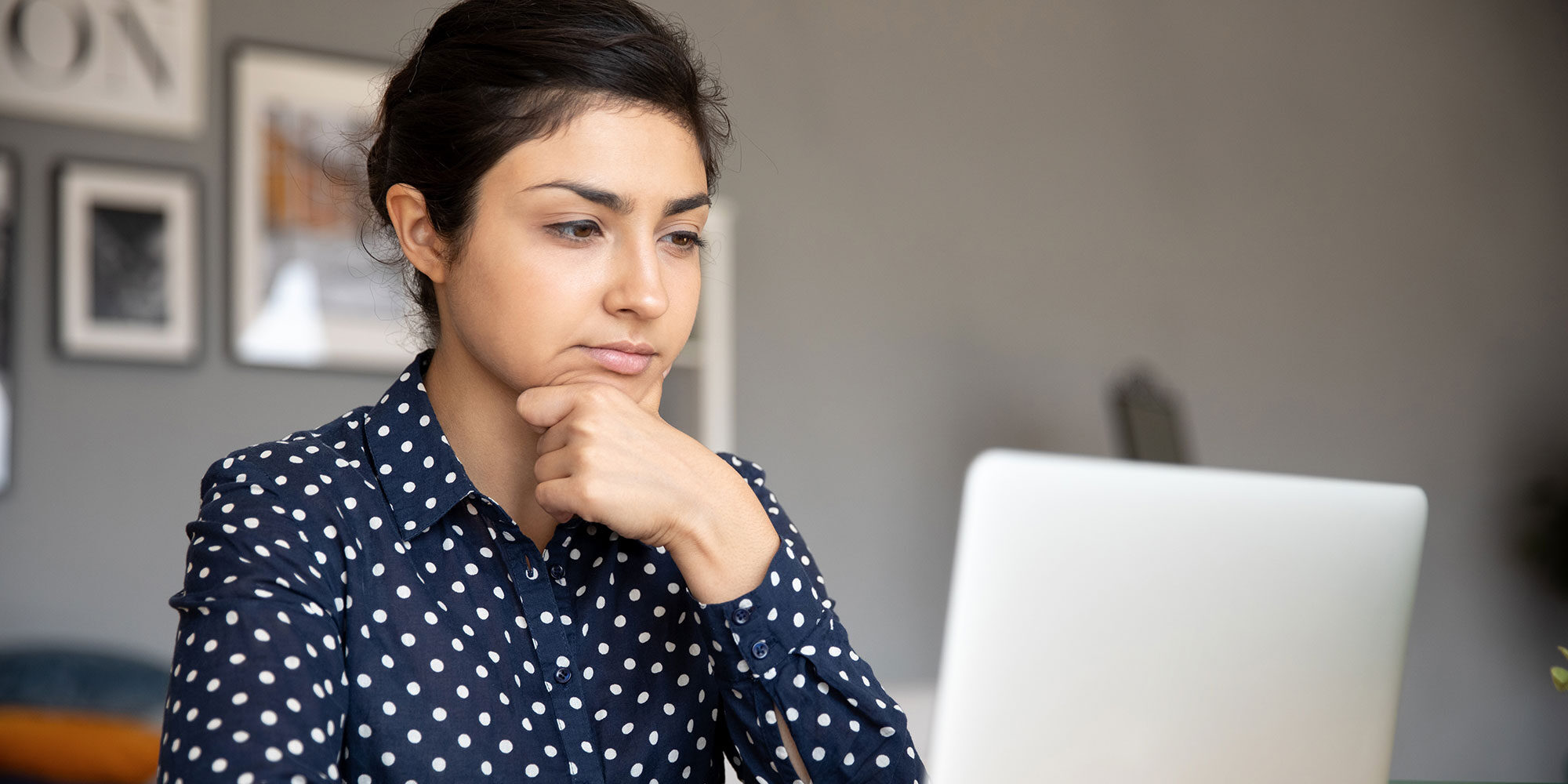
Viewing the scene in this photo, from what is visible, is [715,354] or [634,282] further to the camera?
[715,354]

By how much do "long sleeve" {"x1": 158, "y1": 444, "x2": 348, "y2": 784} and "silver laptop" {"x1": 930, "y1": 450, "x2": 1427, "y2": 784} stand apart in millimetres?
441

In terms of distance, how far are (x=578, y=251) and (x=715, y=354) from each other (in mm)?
2170

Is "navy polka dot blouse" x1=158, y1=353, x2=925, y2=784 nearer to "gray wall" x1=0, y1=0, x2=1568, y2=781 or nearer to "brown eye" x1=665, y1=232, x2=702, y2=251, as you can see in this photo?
"brown eye" x1=665, y1=232, x2=702, y2=251

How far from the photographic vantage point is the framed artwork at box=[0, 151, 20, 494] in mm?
2547

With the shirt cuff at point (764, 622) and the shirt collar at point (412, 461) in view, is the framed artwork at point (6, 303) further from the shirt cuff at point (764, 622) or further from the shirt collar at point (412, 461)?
the shirt cuff at point (764, 622)

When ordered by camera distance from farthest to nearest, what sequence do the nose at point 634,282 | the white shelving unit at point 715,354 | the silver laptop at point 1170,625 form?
the white shelving unit at point 715,354 < the nose at point 634,282 < the silver laptop at point 1170,625

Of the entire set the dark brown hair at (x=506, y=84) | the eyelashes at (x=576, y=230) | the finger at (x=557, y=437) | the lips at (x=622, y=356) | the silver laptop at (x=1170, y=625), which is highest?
the dark brown hair at (x=506, y=84)

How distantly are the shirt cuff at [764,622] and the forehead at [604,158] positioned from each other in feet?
1.12

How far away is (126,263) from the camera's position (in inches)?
105

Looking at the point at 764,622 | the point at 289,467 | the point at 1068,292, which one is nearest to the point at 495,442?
the point at 289,467

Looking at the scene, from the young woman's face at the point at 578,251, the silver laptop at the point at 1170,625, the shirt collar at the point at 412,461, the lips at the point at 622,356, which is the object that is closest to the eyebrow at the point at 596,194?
the young woman's face at the point at 578,251

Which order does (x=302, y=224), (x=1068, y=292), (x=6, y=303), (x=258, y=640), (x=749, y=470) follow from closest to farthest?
(x=258, y=640) < (x=749, y=470) < (x=6, y=303) < (x=302, y=224) < (x=1068, y=292)

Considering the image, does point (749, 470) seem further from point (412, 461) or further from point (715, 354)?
point (715, 354)

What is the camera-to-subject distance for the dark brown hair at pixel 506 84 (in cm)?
109
